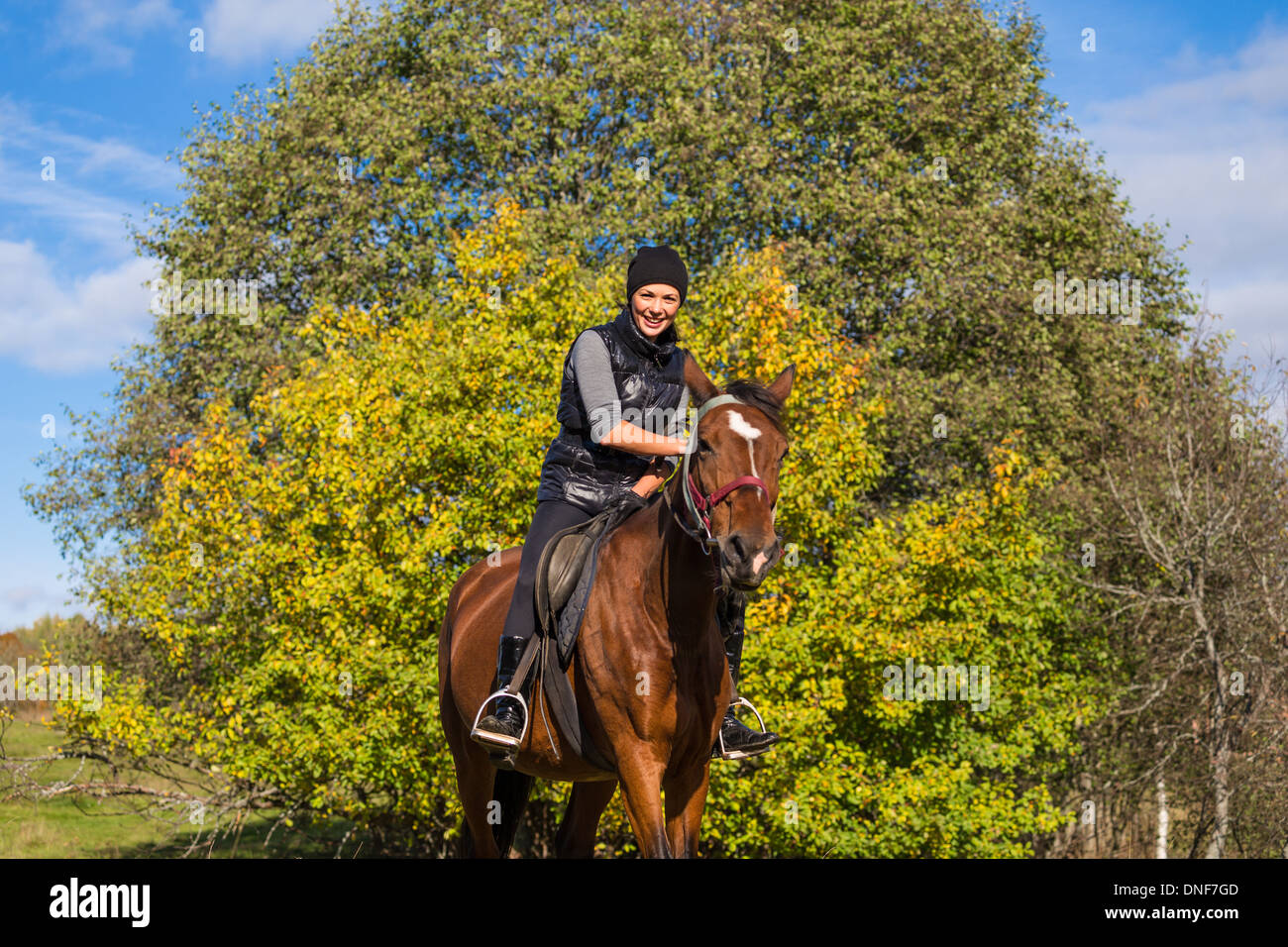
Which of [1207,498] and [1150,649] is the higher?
[1207,498]

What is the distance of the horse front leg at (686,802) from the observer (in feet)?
17.0

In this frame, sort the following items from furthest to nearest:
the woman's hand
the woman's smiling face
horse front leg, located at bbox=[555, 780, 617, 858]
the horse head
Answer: horse front leg, located at bbox=[555, 780, 617, 858]
the woman's hand
the woman's smiling face
the horse head

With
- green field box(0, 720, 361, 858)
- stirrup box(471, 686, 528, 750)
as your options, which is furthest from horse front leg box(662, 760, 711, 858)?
green field box(0, 720, 361, 858)

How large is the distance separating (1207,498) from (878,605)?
10134mm

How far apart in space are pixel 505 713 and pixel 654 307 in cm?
221

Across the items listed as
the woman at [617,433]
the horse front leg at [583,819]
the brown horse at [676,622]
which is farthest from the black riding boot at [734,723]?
the horse front leg at [583,819]

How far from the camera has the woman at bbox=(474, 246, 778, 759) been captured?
18.4 ft

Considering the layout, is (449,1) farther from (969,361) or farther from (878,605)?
(878,605)

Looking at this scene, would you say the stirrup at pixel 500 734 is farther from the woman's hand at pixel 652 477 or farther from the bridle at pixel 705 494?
the bridle at pixel 705 494

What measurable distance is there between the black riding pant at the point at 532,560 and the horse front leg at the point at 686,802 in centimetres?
113

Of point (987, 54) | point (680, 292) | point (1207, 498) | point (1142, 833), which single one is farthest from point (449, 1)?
point (1142, 833)

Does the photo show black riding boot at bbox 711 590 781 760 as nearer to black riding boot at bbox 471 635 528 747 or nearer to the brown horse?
the brown horse

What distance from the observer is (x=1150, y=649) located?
26406mm

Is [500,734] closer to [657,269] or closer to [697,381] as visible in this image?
[697,381]
